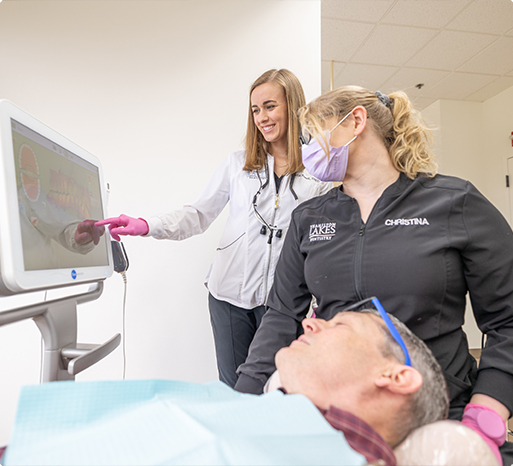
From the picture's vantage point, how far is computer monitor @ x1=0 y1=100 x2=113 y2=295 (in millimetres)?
703

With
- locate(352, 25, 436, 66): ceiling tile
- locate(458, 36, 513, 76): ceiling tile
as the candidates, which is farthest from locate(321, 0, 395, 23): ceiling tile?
locate(458, 36, 513, 76): ceiling tile

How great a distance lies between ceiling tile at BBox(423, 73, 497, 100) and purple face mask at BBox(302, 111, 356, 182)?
3.30 meters

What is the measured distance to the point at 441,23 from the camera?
285cm

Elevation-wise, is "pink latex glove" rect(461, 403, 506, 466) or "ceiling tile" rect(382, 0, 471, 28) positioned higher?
"ceiling tile" rect(382, 0, 471, 28)

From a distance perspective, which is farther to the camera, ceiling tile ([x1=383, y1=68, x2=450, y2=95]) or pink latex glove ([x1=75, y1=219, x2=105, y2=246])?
ceiling tile ([x1=383, y1=68, x2=450, y2=95])

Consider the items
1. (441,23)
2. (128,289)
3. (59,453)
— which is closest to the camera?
(59,453)

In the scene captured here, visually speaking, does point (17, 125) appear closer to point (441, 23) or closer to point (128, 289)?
point (128, 289)

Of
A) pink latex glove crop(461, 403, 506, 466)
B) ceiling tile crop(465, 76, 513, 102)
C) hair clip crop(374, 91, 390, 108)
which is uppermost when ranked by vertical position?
ceiling tile crop(465, 76, 513, 102)

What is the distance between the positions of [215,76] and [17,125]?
4.92 feet

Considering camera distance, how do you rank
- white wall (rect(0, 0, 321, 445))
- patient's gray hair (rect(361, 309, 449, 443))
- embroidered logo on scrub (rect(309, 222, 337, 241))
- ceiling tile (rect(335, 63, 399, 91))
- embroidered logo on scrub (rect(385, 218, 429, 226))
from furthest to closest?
ceiling tile (rect(335, 63, 399, 91)) < white wall (rect(0, 0, 321, 445)) < embroidered logo on scrub (rect(309, 222, 337, 241)) < embroidered logo on scrub (rect(385, 218, 429, 226)) < patient's gray hair (rect(361, 309, 449, 443))

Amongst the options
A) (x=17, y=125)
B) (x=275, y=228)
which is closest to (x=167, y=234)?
(x=275, y=228)

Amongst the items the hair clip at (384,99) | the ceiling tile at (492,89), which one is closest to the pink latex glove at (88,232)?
the hair clip at (384,99)

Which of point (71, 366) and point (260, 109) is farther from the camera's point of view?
point (260, 109)

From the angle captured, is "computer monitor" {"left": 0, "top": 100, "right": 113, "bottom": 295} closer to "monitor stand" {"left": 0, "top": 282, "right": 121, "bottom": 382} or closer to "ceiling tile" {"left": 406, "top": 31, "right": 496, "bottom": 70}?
"monitor stand" {"left": 0, "top": 282, "right": 121, "bottom": 382}
